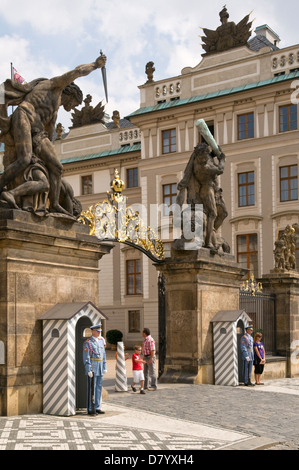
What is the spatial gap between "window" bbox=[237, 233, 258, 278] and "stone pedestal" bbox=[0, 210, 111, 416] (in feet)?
77.2

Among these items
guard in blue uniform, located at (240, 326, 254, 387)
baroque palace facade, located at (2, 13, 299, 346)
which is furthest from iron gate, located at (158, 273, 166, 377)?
baroque palace facade, located at (2, 13, 299, 346)

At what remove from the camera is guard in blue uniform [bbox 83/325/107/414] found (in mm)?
9789

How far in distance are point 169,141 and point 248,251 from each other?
7.84 metres

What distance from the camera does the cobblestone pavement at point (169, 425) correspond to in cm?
783

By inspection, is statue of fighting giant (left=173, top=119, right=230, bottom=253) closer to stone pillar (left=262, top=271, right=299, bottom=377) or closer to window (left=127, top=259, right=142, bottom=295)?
stone pillar (left=262, top=271, right=299, bottom=377)

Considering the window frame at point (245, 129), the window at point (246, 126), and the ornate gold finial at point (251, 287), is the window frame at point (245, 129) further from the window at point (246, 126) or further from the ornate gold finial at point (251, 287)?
the ornate gold finial at point (251, 287)

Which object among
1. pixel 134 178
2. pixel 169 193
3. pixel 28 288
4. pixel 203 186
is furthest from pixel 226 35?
pixel 28 288

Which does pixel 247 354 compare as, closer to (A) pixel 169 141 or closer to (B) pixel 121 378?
(B) pixel 121 378

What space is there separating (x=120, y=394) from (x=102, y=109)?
111ft

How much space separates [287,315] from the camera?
62.7ft

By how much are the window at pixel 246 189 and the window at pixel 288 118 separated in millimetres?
2827

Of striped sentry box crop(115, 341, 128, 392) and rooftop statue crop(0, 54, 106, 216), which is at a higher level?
rooftop statue crop(0, 54, 106, 216)

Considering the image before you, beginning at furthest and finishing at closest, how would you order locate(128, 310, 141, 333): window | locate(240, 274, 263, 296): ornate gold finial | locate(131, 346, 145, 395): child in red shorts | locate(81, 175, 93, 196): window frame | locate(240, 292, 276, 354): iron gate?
locate(81, 175, 93, 196): window frame → locate(128, 310, 141, 333): window → locate(240, 292, 276, 354): iron gate → locate(240, 274, 263, 296): ornate gold finial → locate(131, 346, 145, 395): child in red shorts
